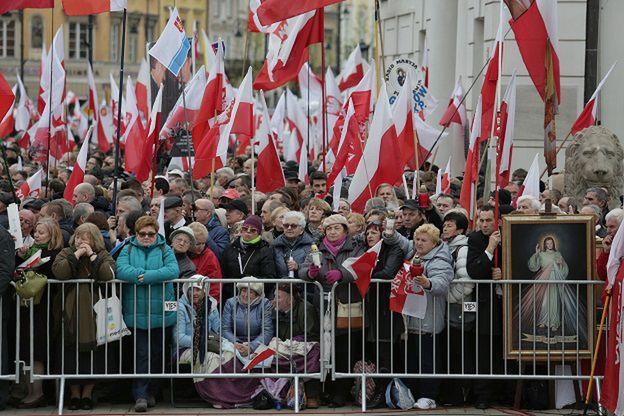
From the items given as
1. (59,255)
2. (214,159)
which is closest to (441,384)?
(59,255)

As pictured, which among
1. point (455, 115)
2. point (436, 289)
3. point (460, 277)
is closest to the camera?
point (436, 289)

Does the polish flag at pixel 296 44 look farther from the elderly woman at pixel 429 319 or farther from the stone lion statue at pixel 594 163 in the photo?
the elderly woman at pixel 429 319

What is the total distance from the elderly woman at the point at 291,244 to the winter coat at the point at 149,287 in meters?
1.04

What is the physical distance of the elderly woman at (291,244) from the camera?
45.5 feet

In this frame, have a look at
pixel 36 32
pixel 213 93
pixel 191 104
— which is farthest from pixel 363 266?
pixel 36 32

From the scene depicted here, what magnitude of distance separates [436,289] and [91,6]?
5.03 meters

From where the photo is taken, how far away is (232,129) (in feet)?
60.4

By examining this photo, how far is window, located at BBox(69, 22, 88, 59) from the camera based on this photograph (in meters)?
99.9

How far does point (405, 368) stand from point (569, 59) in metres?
13.1

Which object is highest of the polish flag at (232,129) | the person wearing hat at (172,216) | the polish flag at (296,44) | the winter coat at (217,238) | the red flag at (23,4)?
the red flag at (23,4)

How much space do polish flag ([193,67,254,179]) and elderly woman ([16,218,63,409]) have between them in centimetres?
466

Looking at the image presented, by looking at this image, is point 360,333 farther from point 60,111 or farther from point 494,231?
point 60,111

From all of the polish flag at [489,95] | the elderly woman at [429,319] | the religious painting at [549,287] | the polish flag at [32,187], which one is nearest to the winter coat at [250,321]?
the elderly woman at [429,319]

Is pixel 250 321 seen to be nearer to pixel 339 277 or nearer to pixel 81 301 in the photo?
pixel 339 277
